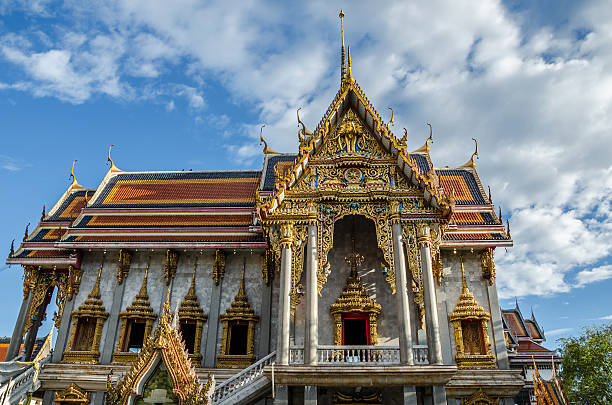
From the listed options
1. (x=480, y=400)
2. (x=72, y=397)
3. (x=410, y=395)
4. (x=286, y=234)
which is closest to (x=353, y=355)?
(x=410, y=395)

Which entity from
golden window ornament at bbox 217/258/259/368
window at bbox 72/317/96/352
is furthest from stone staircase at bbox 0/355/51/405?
golden window ornament at bbox 217/258/259/368

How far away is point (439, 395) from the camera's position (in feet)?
37.3

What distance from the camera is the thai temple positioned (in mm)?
11703

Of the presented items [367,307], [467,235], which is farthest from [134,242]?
[467,235]

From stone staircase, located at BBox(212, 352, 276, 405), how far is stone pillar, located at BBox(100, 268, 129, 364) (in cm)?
573

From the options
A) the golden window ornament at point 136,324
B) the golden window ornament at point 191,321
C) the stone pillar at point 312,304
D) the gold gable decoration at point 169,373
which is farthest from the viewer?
the golden window ornament at point 136,324

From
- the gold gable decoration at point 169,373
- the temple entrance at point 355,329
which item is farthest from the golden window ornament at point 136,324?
the temple entrance at point 355,329

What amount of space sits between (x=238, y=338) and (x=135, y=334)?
371 cm

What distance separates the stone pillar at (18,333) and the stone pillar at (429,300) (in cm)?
1449

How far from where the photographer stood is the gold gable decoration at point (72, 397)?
15047 millimetres

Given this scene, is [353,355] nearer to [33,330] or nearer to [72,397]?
[72,397]

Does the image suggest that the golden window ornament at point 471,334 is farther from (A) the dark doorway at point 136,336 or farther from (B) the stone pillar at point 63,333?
(B) the stone pillar at point 63,333

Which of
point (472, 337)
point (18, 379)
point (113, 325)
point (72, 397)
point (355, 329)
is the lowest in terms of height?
point (72, 397)

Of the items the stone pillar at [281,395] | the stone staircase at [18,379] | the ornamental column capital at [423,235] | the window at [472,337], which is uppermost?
the ornamental column capital at [423,235]
